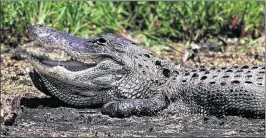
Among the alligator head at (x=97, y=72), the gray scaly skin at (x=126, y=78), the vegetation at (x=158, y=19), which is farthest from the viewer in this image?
the vegetation at (x=158, y=19)

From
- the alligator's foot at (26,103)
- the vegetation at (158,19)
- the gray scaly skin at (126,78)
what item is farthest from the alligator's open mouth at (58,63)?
the vegetation at (158,19)

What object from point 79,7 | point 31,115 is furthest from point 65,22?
point 31,115

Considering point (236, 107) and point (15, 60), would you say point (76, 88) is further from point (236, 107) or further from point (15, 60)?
point (15, 60)

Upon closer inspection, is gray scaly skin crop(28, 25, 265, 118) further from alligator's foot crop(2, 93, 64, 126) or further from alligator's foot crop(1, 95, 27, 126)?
alligator's foot crop(1, 95, 27, 126)

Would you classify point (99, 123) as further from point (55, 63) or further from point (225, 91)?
point (225, 91)

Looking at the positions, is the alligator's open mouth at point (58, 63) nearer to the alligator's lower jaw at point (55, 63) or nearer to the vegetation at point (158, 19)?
the alligator's lower jaw at point (55, 63)

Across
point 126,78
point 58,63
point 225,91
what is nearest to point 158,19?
point 126,78
